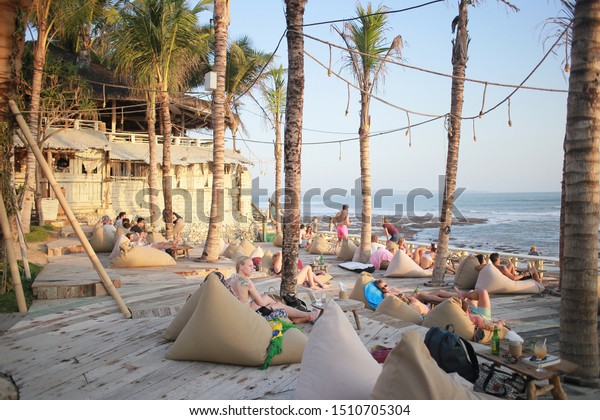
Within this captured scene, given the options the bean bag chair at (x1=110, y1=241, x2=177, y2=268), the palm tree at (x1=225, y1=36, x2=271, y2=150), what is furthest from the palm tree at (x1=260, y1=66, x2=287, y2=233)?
the bean bag chair at (x1=110, y1=241, x2=177, y2=268)

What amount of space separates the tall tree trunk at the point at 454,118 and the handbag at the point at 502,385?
5690 mm

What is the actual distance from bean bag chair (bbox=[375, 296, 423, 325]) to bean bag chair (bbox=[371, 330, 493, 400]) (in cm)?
392

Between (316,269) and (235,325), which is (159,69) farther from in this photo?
(235,325)

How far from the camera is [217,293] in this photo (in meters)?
4.26

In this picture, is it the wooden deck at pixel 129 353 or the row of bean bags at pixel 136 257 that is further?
the row of bean bags at pixel 136 257

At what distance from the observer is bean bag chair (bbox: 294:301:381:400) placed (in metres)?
2.85

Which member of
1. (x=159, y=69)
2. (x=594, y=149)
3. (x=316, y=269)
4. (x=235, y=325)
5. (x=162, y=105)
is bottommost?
(x=316, y=269)

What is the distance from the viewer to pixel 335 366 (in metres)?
2.89

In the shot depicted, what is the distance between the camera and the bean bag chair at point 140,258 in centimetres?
Result: 1011

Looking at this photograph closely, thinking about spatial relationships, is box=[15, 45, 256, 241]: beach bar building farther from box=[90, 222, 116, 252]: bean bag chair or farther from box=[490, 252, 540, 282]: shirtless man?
box=[490, 252, 540, 282]: shirtless man

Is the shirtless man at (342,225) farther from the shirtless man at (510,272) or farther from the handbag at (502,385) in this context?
the handbag at (502,385)

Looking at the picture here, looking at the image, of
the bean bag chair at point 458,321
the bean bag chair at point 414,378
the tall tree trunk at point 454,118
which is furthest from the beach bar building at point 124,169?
the bean bag chair at point 414,378
